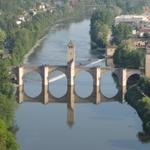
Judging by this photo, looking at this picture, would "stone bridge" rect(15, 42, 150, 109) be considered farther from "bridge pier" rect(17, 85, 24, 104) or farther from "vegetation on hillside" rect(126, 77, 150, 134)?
"vegetation on hillside" rect(126, 77, 150, 134)

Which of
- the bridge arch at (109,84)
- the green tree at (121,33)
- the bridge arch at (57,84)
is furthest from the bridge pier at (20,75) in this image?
the green tree at (121,33)

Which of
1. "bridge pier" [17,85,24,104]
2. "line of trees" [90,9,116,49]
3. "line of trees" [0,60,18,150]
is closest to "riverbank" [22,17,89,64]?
"line of trees" [90,9,116,49]

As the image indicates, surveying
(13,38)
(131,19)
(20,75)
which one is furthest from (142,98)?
(131,19)

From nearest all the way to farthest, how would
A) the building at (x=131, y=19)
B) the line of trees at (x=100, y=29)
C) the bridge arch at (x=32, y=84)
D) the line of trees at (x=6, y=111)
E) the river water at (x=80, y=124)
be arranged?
the line of trees at (x=6, y=111)
the river water at (x=80, y=124)
the bridge arch at (x=32, y=84)
the line of trees at (x=100, y=29)
the building at (x=131, y=19)

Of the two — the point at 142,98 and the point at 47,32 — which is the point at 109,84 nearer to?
the point at 142,98

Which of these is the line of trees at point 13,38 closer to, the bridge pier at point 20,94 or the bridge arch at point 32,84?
the bridge pier at point 20,94

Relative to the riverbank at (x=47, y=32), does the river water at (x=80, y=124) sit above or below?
below

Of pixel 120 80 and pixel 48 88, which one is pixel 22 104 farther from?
pixel 120 80

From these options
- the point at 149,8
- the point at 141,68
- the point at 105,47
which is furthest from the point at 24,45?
the point at 149,8
